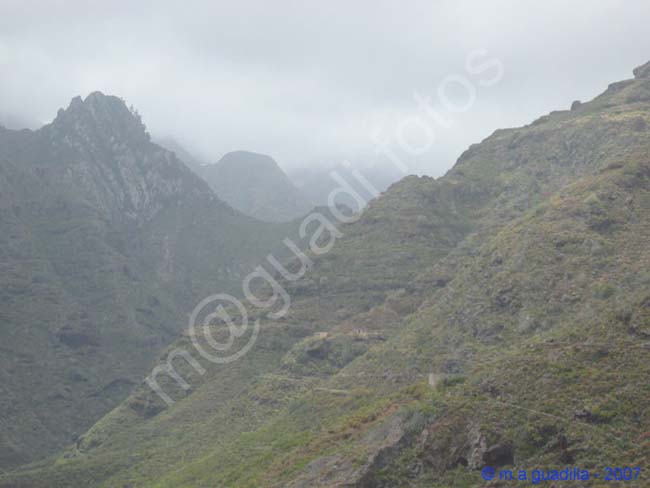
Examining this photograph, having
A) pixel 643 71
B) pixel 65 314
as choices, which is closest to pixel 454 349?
pixel 643 71

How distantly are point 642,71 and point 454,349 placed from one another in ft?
288

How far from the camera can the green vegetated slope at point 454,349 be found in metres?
36.6

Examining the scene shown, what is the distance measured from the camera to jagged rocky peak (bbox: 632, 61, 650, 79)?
12912 centimetres

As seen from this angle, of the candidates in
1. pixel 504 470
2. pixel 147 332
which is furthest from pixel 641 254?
pixel 147 332

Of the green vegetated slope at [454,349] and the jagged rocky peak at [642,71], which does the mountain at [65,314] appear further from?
the jagged rocky peak at [642,71]

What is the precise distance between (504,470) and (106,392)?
122 meters

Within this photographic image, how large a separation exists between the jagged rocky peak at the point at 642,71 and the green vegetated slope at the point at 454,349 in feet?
1.63

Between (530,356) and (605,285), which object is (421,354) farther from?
(530,356)

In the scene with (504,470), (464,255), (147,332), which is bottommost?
(504,470)

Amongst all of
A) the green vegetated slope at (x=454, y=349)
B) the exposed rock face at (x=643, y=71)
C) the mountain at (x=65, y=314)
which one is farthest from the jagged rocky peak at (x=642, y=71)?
the mountain at (x=65, y=314)

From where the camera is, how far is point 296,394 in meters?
75.2

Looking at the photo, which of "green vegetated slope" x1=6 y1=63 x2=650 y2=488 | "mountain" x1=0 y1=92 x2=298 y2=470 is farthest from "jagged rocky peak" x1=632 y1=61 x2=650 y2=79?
"mountain" x1=0 y1=92 x2=298 y2=470

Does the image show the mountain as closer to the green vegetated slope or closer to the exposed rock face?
the green vegetated slope

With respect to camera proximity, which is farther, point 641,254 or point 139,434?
point 139,434
